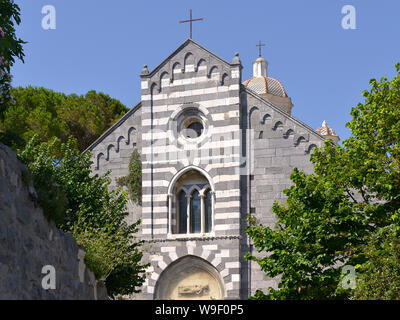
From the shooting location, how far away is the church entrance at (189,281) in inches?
1128

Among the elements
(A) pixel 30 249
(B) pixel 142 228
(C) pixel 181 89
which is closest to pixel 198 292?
(B) pixel 142 228

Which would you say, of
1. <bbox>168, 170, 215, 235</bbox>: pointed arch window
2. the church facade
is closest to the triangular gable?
the church facade

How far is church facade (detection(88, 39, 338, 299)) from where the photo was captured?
28703mm

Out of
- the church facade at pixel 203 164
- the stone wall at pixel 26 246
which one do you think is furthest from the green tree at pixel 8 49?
the church facade at pixel 203 164

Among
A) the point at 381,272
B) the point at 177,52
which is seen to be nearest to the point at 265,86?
the point at 177,52

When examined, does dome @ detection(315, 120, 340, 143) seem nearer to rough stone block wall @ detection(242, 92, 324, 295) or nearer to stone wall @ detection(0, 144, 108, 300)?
rough stone block wall @ detection(242, 92, 324, 295)

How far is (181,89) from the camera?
3078 cm

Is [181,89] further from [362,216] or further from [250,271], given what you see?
[362,216]

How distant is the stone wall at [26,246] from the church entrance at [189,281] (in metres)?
14.0

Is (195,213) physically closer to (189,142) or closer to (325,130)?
(189,142)

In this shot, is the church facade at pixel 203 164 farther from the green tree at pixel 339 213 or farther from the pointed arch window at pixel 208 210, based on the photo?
the green tree at pixel 339 213

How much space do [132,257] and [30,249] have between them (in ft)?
36.4

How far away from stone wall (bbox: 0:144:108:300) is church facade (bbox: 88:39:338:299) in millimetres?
14043

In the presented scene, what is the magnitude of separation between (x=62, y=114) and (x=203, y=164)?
1345 cm
